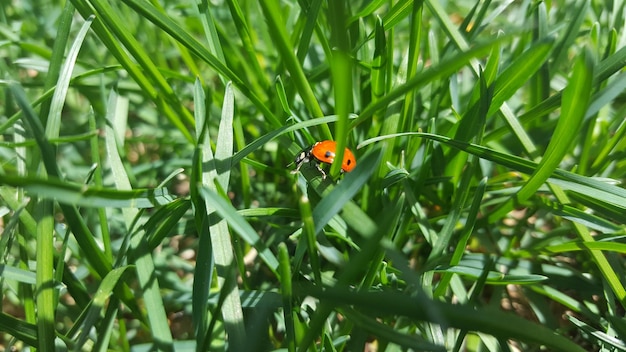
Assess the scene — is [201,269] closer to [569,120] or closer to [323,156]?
[323,156]

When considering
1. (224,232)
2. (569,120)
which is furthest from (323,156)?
(569,120)

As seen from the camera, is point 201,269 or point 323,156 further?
point 323,156

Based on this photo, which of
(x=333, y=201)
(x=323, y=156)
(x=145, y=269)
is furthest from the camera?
(x=323, y=156)

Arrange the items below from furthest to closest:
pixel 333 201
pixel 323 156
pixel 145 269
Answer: pixel 323 156, pixel 145 269, pixel 333 201

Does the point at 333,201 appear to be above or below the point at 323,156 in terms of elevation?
below

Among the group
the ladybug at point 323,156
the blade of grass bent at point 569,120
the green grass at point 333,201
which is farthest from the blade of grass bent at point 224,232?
the blade of grass bent at point 569,120

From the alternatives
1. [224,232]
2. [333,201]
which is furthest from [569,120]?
[224,232]

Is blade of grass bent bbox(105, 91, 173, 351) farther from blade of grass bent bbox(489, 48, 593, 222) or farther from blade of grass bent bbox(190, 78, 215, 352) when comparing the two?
blade of grass bent bbox(489, 48, 593, 222)

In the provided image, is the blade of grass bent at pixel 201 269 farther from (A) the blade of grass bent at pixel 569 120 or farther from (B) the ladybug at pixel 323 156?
(A) the blade of grass bent at pixel 569 120

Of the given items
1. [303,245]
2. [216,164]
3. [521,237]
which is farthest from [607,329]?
[216,164]
